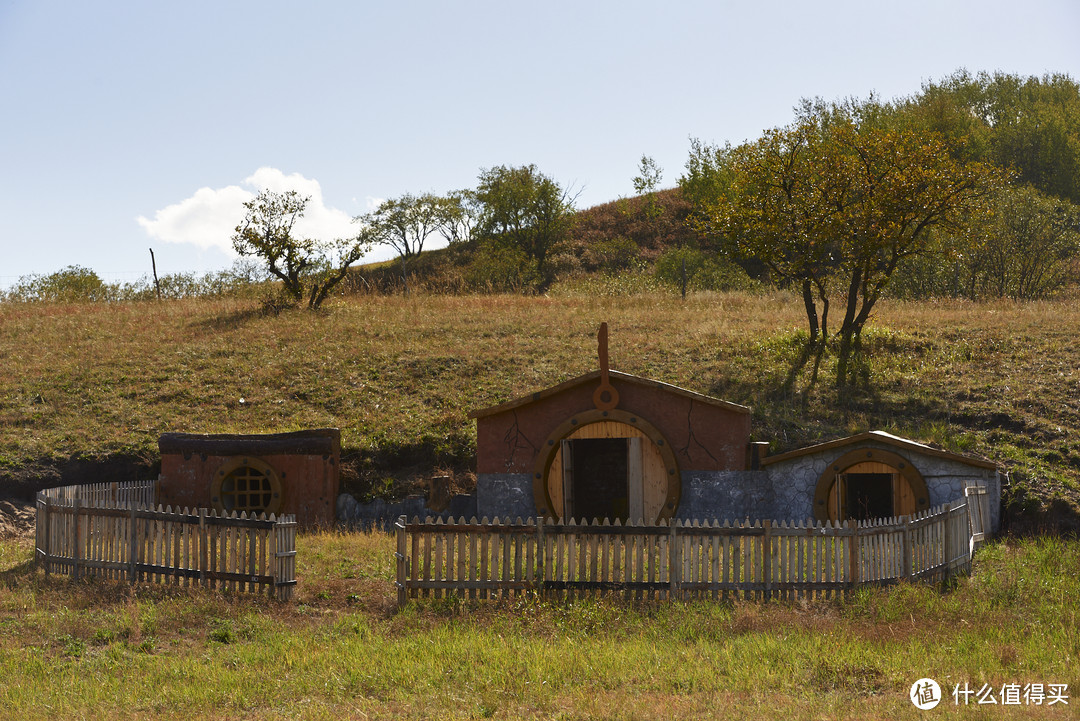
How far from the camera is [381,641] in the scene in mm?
9570

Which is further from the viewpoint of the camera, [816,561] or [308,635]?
[816,561]

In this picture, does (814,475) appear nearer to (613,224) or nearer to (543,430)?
(543,430)

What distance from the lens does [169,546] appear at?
40.8ft

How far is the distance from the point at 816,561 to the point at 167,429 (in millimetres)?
15961

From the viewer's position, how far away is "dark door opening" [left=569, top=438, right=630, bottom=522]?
64.4 feet

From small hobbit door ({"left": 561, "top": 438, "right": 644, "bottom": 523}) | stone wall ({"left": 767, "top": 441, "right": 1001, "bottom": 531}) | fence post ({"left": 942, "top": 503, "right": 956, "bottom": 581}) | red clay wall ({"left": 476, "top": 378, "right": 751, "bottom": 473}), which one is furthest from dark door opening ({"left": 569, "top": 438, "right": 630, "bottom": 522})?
fence post ({"left": 942, "top": 503, "right": 956, "bottom": 581})

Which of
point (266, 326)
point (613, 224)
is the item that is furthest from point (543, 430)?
point (613, 224)

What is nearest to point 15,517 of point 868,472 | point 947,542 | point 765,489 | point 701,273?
point 765,489

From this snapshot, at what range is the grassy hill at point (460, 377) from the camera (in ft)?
64.5

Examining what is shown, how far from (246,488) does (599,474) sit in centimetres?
736

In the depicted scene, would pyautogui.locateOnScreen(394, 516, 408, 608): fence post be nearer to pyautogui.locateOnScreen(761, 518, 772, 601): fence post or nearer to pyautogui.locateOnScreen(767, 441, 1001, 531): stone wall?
pyautogui.locateOnScreen(761, 518, 772, 601): fence post

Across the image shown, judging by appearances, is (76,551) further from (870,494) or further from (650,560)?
(870,494)

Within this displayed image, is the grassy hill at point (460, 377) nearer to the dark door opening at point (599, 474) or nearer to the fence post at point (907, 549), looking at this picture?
the dark door opening at point (599, 474)

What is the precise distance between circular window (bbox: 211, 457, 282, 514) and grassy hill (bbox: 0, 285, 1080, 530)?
6.23ft
